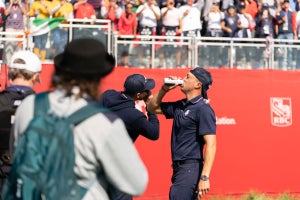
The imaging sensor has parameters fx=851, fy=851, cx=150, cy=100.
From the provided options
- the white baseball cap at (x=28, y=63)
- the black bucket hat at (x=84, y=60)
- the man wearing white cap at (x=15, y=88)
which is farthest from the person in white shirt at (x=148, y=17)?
the black bucket hat at (x=84, y=60)

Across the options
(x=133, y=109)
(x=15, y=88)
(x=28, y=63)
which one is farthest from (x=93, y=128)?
(x=133, y=109)

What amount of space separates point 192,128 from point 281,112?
7622mm

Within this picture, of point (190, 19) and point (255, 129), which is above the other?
point (190, 19)

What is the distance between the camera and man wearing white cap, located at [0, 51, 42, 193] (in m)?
6.14

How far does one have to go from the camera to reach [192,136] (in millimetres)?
8656

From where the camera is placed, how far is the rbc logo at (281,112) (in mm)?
15945

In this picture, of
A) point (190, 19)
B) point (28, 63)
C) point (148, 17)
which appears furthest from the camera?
point (190, 19)

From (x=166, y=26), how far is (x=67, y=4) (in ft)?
7.29

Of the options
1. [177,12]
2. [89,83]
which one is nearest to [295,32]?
[177,12]

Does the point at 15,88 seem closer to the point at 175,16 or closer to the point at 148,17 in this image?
the point at 148,17

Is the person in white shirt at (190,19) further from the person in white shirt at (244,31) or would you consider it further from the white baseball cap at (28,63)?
the white baseball cap at (28,63)

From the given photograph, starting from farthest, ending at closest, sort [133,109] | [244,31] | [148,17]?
[244,31] → [148,17] → [133,109]

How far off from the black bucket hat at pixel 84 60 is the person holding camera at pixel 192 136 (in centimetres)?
409

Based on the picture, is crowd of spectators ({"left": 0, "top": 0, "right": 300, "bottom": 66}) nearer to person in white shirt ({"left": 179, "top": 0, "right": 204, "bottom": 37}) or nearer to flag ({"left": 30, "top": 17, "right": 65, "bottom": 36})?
person in white shirt ({"left": 179, "top": 0, "right": 204, "bottom": 37})
